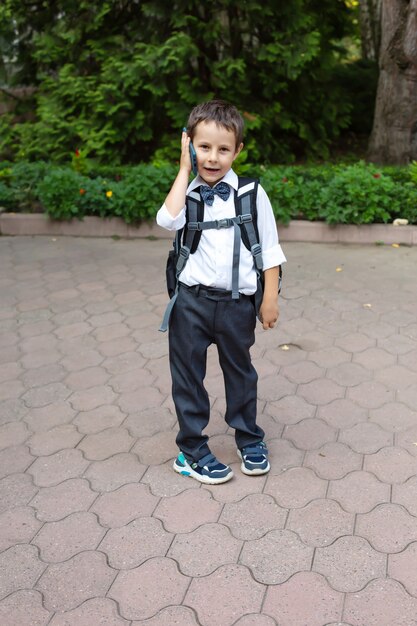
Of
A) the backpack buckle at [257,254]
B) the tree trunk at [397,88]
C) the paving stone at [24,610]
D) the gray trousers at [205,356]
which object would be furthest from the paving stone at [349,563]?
the tree trunk at [397,88]

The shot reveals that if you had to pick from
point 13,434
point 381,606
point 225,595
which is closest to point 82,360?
point 13,434

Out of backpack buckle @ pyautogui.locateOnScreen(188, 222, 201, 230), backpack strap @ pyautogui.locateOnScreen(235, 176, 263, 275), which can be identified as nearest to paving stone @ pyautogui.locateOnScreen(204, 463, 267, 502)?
backpack strap @ pyautogui.locateOnScreen(235, 176, 263, 275)

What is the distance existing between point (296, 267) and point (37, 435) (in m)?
3.19

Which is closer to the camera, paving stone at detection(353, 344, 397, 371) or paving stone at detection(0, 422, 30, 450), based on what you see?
paving stone at detection(0, 422, 30, 450)

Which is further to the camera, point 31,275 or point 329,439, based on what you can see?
point 31,275

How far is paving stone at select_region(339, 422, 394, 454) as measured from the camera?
3.62 metres

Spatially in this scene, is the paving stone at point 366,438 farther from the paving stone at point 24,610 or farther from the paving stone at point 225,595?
the paving stone at point 24,610

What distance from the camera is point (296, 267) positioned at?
252 inches

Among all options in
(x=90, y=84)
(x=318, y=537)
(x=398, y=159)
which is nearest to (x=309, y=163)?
(x=398, y=159)

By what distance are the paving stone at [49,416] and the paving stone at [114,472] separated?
1.62 feet

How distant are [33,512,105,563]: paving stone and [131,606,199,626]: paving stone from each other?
0.48 metres

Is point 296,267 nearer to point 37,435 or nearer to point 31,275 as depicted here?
point 31,275

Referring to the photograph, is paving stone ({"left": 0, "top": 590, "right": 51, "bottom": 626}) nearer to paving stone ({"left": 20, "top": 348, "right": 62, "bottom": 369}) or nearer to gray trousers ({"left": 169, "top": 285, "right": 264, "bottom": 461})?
gray trousers ({"left": 169, "top": 285, "right": 264, "bottom": 461})

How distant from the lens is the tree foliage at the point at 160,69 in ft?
27.6
